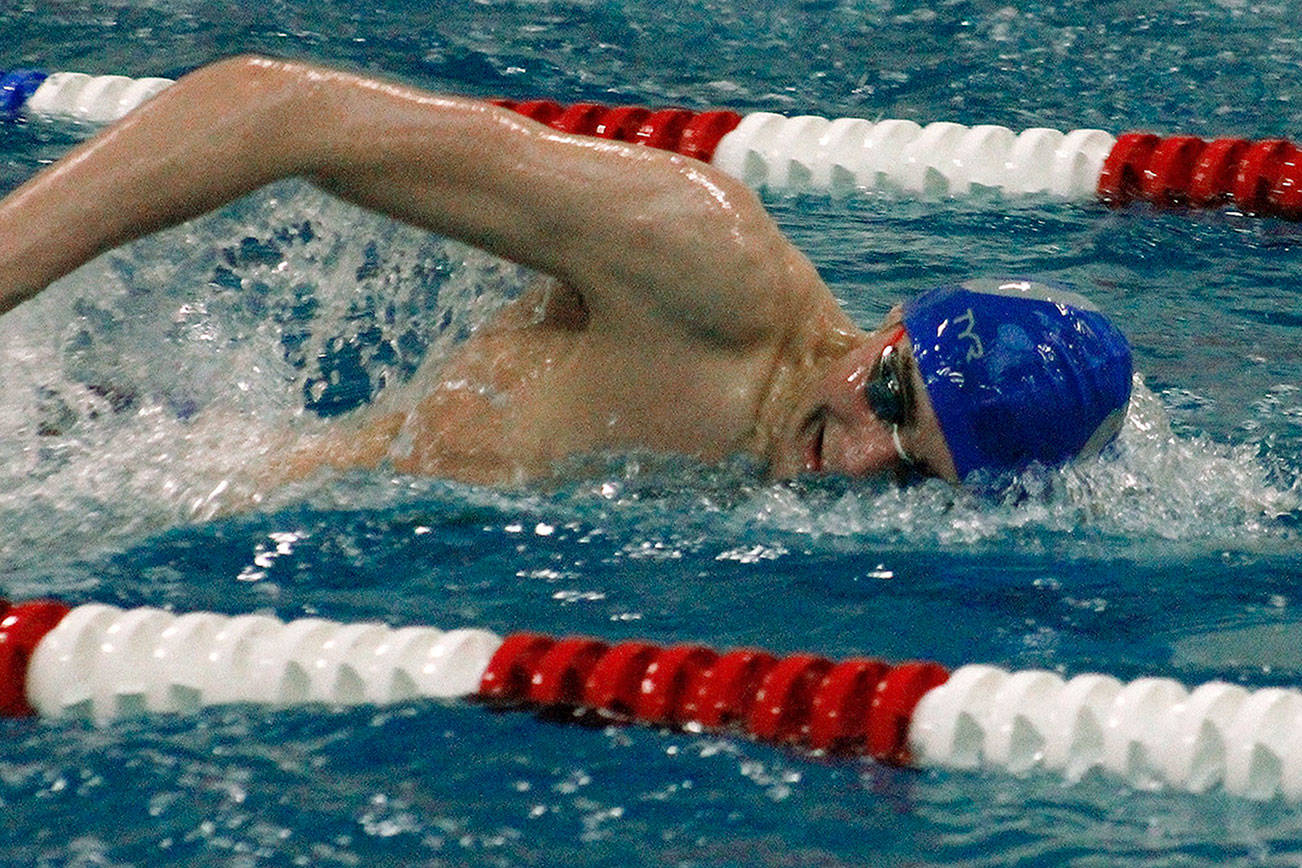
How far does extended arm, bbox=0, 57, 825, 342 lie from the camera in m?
2.29

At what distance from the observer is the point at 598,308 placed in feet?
8.20

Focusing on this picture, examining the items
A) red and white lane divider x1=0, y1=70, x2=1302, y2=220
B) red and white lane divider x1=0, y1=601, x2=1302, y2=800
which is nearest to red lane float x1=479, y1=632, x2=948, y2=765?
red and white lane divider x1=0, y1=601, x2=1302, y2=800

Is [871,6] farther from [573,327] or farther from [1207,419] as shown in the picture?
[573,327]

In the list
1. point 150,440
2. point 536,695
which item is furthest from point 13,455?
point 536,695

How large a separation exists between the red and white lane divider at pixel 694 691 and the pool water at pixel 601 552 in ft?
0.13

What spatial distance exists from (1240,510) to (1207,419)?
385 millimetres

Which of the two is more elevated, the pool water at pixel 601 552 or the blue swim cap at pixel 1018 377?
the blue swim cap at pixel 1018 377

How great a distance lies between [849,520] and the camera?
2.68 meters

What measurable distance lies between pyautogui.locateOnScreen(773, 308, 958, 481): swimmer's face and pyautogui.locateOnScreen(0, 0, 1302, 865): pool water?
7 cm

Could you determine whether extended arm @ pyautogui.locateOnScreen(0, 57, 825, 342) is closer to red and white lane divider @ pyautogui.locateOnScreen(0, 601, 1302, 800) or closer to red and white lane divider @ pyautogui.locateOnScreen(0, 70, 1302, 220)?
red and white lane divider @ pyautogui.locateOnScreen(0, 601, 1302, 800)

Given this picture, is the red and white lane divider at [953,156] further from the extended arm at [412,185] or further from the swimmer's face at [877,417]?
the extended arm at [412,185]

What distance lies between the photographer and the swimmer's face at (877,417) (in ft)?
8.36

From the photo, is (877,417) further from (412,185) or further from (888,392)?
Answer: (412,185)

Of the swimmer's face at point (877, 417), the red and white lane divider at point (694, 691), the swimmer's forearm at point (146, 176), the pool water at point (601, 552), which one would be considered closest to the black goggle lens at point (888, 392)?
the swimmer's face at point (877, 417)
